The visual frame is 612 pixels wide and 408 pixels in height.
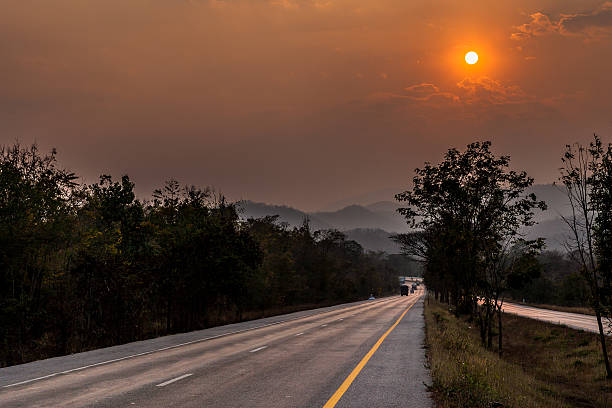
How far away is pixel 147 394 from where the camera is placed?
9641mm

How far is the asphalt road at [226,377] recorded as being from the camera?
916 cm

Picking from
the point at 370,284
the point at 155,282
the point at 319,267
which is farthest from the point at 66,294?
the point at 370,284

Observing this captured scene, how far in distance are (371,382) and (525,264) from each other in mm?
14729

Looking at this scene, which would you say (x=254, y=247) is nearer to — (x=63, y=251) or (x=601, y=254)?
(x=63, y=251)

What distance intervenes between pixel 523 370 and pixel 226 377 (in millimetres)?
14270

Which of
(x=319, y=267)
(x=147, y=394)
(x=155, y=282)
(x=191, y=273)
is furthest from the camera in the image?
(x=319, y=267)

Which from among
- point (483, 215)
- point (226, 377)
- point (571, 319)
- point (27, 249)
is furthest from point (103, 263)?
point (571, 319)

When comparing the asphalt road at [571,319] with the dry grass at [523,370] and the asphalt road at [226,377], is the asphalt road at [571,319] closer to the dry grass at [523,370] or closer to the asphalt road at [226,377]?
the dry grass at [523,370]

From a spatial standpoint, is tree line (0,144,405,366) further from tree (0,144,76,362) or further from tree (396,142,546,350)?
tree (396,142,546,350)

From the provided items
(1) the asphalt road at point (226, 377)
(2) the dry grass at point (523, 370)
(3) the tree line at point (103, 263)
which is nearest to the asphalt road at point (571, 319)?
(2) the dry grass at point (523, 370)

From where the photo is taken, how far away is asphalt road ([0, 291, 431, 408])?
360 inches

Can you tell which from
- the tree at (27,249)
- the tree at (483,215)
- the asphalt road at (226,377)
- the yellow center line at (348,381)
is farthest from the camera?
the tree at (483,215)

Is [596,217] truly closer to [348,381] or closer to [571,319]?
[348,381]

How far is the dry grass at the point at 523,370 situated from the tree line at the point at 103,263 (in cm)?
1303
